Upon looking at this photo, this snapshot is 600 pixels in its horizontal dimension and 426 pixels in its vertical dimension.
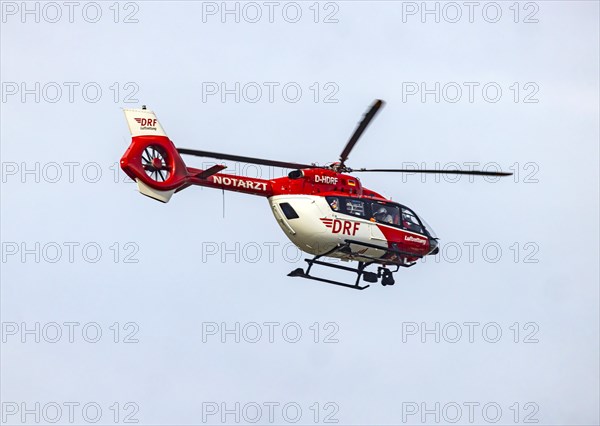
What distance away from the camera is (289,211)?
4188 cm

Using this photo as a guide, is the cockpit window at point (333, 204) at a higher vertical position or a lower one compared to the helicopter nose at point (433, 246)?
higher

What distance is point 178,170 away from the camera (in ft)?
132

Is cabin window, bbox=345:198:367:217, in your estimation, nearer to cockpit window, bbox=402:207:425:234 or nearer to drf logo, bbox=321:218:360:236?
drf logo, bbox=321:218:360:236

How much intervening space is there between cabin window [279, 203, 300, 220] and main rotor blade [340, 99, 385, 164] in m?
2.17

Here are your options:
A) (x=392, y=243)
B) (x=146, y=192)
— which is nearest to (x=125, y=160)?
(x=146, y=192)

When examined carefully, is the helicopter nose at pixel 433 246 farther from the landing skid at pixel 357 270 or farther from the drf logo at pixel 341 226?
the drf logo at pixel 341 226

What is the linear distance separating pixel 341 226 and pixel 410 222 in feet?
9.45

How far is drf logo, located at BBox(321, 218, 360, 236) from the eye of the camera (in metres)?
42.1

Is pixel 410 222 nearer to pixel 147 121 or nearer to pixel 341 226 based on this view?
pixel 341 226

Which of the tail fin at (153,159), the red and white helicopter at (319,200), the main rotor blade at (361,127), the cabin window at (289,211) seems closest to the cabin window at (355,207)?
the red and white helicopter at (319,200)

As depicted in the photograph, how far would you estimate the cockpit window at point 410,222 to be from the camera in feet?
145

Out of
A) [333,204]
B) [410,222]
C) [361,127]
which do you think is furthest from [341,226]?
[361,127]

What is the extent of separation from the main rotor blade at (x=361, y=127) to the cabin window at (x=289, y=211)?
85.4 inches

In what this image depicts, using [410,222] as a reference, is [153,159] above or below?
above
